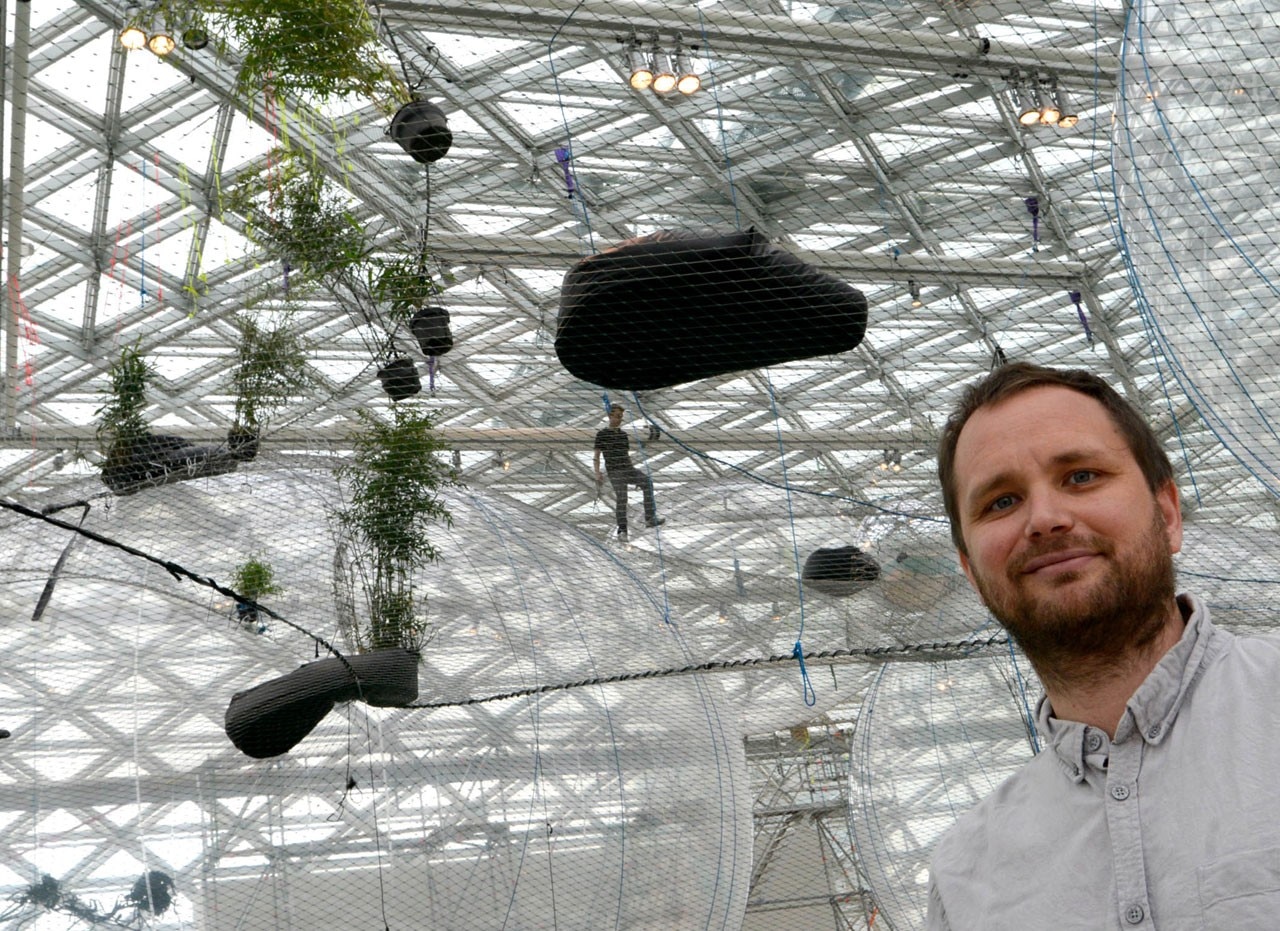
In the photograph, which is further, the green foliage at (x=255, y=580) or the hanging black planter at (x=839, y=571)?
the hanging black planter at (x=839, y=571)

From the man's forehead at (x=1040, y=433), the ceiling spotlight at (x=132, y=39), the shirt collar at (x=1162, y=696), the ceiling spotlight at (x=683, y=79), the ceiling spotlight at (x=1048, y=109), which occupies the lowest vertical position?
the shirt collar at (x=1162, y=696)

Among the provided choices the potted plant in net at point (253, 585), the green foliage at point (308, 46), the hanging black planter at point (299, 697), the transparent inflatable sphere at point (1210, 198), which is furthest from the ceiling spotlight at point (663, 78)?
the transparent inflatable sphere at point (1210, 198)

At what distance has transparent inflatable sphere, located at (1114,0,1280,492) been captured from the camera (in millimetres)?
1806

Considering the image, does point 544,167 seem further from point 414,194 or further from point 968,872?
point 968,872

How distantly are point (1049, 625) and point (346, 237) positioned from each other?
374 cm

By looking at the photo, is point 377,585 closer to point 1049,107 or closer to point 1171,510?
point 1171,510

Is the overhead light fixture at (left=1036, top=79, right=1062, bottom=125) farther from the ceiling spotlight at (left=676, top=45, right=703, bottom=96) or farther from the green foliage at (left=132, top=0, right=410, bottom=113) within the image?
the green foliage at (left=132, top=0, right=410, bottom=113)

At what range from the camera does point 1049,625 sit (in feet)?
2.57

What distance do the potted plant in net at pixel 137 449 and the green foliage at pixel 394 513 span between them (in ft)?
1.60

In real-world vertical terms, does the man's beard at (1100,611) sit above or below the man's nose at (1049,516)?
below

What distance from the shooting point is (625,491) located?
5895 mm

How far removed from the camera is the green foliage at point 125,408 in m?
4.43

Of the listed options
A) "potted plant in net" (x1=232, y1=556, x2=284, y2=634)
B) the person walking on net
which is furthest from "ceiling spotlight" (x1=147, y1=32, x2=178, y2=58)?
the person walking on net

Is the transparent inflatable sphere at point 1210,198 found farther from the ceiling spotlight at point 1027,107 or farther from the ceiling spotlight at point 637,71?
the ceiling spotlight at point 1027,107
